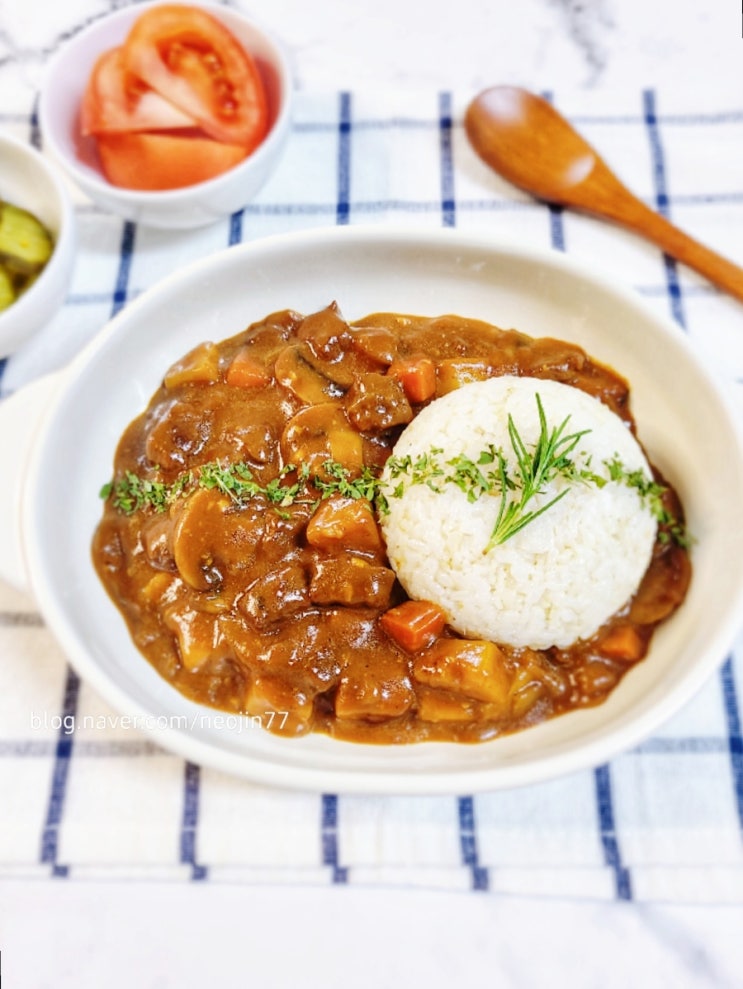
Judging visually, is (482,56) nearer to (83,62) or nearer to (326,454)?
(83,62)

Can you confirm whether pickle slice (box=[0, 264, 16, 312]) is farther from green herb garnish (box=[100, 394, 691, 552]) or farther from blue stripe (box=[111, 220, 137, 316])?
green herb garnish (box=[100, 394, 691, 552])

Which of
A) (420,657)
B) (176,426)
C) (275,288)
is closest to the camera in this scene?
(420,657)

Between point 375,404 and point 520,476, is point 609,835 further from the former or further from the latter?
point 375,404

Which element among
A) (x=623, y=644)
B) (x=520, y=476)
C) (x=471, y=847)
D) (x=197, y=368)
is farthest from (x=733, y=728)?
(x=197, y=368)

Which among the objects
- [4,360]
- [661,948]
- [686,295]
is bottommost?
[661,948]

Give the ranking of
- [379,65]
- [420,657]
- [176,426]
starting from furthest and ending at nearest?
[379,65]
[176,426]
[420,657]

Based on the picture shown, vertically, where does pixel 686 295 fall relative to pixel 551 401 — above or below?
above

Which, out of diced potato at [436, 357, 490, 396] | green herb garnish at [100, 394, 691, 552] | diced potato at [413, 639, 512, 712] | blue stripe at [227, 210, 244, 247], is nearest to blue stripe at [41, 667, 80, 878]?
green herb garnish at [100, 394, 691, 552]

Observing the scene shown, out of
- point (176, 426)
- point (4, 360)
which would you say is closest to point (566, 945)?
point (176, 426)

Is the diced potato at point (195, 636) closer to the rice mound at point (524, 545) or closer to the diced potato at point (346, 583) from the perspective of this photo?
the diced potato at point (346, 583)
